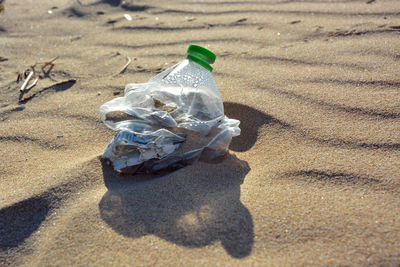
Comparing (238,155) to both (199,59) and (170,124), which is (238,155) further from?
(199,59)

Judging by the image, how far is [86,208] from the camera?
1178 mm

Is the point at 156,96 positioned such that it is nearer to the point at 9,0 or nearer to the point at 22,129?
the point at 22,129

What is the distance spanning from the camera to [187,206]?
3.76 ft

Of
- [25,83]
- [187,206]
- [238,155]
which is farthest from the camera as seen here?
[25,83]

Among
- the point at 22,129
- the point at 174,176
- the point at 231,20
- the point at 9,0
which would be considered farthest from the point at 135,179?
the point at 9,0

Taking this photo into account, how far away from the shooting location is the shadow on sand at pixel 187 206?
41.1 inches

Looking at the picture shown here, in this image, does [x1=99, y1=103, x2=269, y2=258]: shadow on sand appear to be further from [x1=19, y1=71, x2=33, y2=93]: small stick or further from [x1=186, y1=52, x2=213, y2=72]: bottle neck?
[x1=19, y1=71, x2=33, y2=93]: small stick

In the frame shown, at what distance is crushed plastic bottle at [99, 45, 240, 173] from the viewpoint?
4.25 ft

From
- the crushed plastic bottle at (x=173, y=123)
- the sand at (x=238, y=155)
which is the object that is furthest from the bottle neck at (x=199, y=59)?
the sand at (x=238, y=155)

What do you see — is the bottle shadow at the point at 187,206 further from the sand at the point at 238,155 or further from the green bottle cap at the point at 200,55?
the green bottle cap at the point at 200,55

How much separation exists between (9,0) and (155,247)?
10.4ft

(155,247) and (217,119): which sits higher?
(217,119)

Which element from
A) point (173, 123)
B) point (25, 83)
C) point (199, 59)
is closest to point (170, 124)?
point (173, 123)

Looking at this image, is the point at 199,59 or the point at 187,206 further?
the point at 199,59
